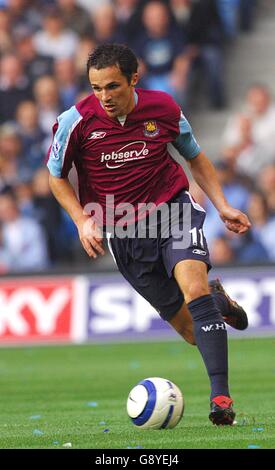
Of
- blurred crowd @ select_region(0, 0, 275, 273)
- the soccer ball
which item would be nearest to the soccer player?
the soccer ball

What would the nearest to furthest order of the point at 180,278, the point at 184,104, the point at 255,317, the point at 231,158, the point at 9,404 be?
the point at 180,278 → the point at 9,404 → the point at 255,317 → the point at 231,158 → the point at 184,104

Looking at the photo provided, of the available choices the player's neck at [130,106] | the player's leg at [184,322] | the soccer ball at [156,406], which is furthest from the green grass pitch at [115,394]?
the player's neck at [130,106]

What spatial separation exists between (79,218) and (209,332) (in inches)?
41.7

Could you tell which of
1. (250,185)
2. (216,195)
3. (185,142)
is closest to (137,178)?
(185,142)

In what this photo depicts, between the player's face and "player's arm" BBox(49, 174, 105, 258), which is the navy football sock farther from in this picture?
the player's face

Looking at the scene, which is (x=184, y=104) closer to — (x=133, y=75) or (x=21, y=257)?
(x=21, y=257)

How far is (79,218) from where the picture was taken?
726cm

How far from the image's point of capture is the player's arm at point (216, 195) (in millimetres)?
7387

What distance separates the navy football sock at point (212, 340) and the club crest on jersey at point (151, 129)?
3.71 ft

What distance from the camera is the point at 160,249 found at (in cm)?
748

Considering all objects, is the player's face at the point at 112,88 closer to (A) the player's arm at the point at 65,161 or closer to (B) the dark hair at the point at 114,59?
(B) the dark hair at the point at 114,59

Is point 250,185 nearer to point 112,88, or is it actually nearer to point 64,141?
point 64,141

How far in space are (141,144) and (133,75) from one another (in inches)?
18.1
